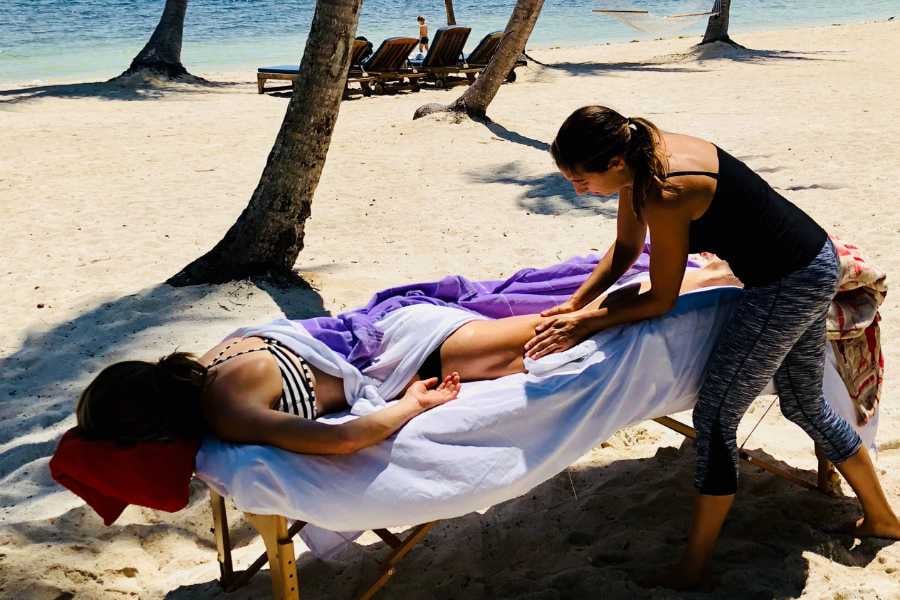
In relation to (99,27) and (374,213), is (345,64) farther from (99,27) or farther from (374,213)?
(99,27)

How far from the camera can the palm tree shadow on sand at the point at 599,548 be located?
2.78 metres

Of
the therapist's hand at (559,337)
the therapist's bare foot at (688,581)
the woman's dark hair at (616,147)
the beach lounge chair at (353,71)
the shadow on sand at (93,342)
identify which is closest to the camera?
the woman's dark hair at (616,147)

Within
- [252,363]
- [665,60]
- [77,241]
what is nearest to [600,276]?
[252,363]

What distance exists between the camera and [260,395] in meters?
2.63

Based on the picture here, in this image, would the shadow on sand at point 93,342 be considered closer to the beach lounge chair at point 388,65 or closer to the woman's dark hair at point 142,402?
the woman's dark hair at point 142,402

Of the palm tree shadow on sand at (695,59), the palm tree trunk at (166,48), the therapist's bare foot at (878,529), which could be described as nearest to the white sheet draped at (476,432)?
the therapist's bare foot at (878,529)

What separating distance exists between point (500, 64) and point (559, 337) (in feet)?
25.9

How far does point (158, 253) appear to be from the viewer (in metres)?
6.36

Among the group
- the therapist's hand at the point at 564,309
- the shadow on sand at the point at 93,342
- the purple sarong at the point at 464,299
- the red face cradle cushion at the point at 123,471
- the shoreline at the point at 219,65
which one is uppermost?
the therapist's hand at the point at 564,309

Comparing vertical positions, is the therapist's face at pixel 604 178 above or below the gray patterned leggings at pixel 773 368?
above

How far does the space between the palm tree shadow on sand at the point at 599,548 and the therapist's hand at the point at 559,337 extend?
705 millimetres

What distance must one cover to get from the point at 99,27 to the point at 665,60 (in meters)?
23.1

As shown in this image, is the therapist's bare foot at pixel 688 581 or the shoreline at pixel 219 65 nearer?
the therapist's bare foot at pixel 688 581

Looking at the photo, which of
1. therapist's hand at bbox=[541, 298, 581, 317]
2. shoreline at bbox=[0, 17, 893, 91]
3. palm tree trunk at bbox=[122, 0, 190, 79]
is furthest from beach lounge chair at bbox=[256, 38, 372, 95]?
therapist's hand at bbox=[541, 298, 581, 317]
